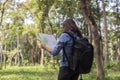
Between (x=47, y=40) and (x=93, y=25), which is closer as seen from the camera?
(x=47, y=40)

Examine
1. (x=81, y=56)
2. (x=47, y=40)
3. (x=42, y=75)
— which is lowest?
(x=42, y=75)

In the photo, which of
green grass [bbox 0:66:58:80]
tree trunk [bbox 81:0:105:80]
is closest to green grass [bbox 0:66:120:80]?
green grass [bbox 0:66:58:80]

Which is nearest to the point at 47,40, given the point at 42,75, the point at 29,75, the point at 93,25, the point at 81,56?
the point at 81,56

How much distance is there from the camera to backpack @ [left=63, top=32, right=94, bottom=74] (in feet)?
17.6

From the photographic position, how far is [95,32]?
1193 cm

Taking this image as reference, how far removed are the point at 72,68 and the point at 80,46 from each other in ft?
1.24

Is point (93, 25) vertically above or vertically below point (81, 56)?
above

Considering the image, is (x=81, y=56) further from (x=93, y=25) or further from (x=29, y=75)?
(x=29, y=75)

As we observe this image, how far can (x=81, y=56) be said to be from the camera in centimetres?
538

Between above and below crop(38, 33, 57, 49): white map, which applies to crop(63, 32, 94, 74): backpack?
below

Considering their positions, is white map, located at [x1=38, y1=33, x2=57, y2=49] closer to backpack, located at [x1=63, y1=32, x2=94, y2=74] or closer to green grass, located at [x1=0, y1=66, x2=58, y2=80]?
backpack, located at [x1=63, y1=32, x2=94, y2=74]

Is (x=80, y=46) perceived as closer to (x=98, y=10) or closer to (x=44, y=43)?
(x=44, y=43)

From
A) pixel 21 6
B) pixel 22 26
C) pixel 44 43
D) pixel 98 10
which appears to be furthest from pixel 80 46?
pixel 22 26

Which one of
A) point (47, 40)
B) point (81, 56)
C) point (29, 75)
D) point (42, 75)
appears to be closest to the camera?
point (81, 56)
